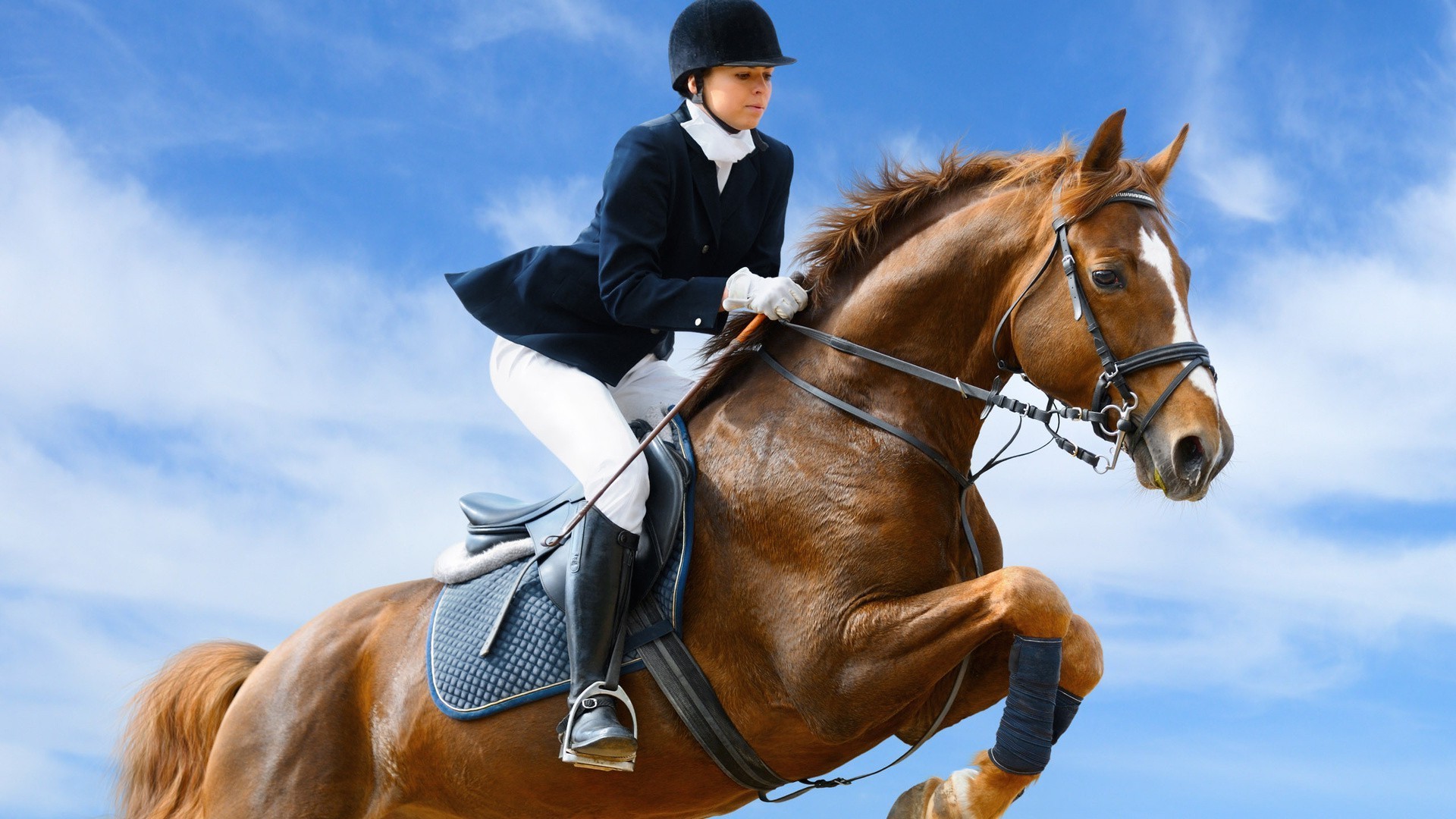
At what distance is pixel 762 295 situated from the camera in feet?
19.0

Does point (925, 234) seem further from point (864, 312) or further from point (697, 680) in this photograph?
point (697, 680)

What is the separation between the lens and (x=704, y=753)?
582 centimetres

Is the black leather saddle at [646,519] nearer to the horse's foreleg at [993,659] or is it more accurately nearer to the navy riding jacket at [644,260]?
the navy riding jacket at [644,260]

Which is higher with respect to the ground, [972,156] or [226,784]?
[972,156]

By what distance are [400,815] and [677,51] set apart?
13.0ft

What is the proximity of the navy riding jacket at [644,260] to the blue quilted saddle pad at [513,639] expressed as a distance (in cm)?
63

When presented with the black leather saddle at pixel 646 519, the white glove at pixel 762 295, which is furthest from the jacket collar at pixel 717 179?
the black leather saddle at pixel 646 519

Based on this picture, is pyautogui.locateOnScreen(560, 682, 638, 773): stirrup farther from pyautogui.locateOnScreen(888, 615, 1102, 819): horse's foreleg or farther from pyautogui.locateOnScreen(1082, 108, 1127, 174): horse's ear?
pyautogui.locateOnScreen(1082, 108, 1127, 174): horse's ear

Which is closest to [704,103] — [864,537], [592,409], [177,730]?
[592,409]

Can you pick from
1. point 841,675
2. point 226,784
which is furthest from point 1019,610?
point 226,784

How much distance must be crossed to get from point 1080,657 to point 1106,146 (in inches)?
82.6

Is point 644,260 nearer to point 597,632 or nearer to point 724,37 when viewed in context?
point 724,37

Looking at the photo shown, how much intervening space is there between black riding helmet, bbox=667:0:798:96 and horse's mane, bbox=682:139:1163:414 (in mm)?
763

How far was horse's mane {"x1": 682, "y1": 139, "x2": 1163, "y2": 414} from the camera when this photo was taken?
5695 mm
